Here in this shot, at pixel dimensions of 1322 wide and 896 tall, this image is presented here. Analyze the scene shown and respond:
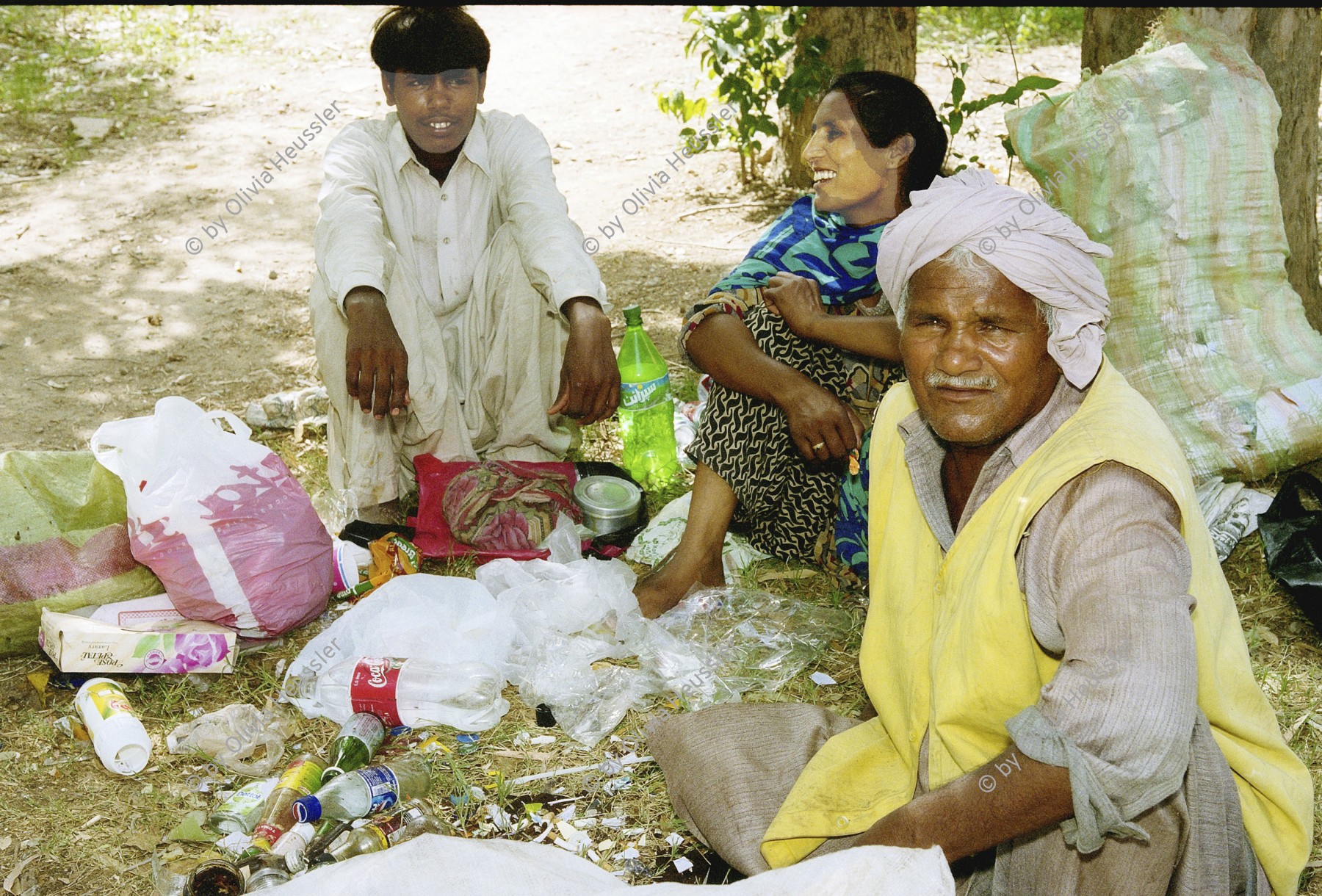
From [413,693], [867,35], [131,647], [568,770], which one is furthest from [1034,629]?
[867,35]

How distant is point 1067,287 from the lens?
1.90m

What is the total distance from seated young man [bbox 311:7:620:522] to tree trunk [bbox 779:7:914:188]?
2.34m

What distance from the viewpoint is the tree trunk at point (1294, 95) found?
12.1 ft

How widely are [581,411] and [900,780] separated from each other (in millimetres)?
1588

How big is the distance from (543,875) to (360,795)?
800 mm

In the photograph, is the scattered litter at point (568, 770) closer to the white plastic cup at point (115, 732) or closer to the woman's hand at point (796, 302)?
the white plastic cup at point (115, 732)

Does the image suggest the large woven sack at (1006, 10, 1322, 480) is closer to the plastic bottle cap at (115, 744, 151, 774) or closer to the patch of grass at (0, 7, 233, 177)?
the plastic bottle cap at (115, 744, 151, 774)

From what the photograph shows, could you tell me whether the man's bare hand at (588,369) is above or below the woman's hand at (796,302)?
below

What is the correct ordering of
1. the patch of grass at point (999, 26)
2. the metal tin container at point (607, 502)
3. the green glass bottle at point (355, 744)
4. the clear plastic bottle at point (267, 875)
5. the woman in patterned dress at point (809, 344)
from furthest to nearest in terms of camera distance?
the patch of grass at point (999, 26), the metal tin container at point (607, 502), the woman in patterned dress at point (809, 344), the green glass bottle at point (355, 744), the clear plastic bottle at point (267, 875)

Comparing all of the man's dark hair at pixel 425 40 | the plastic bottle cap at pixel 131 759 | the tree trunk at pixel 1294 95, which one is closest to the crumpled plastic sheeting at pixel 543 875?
the plastic bottle cap at pixel 131 759

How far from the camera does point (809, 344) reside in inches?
126

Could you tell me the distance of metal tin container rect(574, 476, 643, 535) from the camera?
366 cm

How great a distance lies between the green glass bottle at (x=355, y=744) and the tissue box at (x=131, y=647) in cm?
46

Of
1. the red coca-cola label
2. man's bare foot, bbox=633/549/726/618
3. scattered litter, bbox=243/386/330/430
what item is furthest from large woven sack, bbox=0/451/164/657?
man's bare foot, bbox=633/549/726/618
